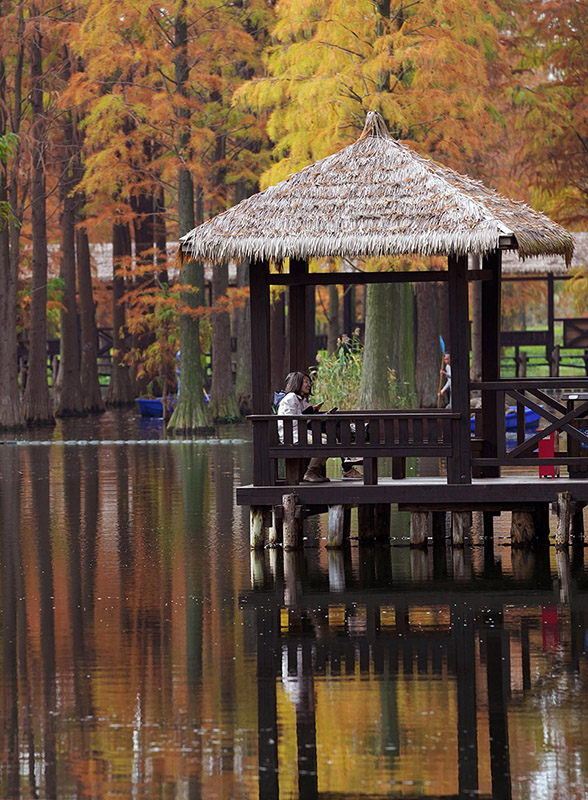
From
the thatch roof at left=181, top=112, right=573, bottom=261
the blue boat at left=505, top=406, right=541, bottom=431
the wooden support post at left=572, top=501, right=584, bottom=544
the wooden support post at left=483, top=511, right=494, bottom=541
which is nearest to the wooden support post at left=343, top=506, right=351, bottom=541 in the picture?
the wooden support post at left=483, top=511, right=494, bottom=541

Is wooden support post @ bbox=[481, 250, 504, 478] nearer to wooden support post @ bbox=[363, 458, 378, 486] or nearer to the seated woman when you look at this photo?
wooden support post @ bbox=[363, 458, 378, 486]

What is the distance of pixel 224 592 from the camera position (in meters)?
12.9

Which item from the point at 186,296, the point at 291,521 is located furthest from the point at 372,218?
the point at 186,296

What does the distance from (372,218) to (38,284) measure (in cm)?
2332

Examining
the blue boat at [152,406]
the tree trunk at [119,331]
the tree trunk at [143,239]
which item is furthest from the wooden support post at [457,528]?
the tree trunk at [119,331]

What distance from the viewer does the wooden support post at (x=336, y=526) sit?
1536 cm

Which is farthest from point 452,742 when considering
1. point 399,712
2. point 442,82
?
point 442,82

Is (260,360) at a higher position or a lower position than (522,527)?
higher

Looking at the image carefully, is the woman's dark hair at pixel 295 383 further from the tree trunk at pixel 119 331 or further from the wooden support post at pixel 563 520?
the tree trunk at pixel 119 331

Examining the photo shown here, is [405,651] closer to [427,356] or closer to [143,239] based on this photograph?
[427,356]

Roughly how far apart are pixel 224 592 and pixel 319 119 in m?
17.7

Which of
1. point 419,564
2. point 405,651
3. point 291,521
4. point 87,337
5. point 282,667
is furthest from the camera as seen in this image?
point 87,337

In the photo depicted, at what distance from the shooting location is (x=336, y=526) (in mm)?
15375

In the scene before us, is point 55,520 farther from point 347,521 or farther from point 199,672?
point 199,672
